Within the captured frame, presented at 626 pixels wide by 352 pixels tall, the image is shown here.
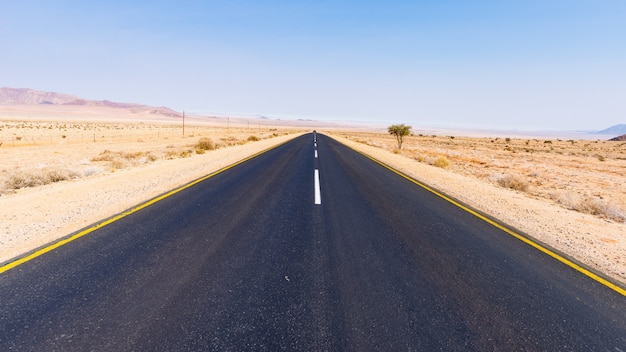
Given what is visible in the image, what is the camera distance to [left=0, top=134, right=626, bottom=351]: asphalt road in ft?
8.96

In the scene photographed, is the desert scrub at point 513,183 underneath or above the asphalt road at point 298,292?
above

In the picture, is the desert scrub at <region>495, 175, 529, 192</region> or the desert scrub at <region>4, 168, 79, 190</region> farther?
the desert scrub at <region>495, 175, 529, 192</region>

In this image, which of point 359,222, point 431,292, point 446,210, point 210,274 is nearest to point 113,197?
point 210,274

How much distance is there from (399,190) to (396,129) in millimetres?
33497

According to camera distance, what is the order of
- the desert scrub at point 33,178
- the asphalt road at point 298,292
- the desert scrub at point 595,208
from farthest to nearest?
1. the desert scrub at point 33,178
2. the desert scrub at point 595,208
3. the asphalt road at point 298,292

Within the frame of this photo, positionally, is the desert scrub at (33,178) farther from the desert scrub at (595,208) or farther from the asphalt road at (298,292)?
the desert scrub at (595,208)

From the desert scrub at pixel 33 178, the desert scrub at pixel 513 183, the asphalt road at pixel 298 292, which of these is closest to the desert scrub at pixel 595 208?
the desert scrub at pixel 513 183

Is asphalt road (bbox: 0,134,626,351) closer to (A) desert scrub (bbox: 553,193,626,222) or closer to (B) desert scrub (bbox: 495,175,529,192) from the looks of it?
(A) desert scrub (bbox: 553,193,626,222)

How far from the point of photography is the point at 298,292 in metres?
3.45

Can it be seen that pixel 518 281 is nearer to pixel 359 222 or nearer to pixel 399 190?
pixel 359 222

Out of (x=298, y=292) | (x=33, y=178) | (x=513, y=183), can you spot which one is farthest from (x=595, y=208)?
(x=33, y=178)

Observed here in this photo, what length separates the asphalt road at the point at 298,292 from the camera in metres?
2.73

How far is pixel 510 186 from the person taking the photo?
1312 cm

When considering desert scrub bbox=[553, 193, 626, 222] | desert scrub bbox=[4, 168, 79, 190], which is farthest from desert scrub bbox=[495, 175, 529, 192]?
desert scrub bbox=[4, 168, 79, 190]
